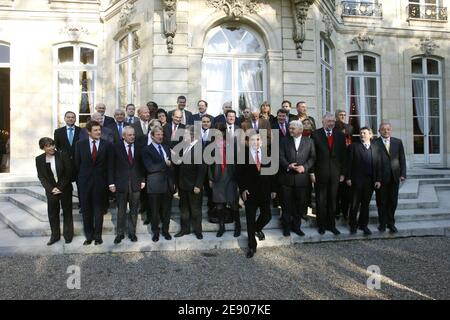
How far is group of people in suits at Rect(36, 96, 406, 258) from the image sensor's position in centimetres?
491

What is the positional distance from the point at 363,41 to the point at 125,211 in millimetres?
10356

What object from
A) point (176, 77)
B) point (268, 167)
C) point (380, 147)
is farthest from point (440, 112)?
point (268, 167)

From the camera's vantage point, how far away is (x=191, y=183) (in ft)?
17.1

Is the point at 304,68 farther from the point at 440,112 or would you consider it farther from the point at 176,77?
the point at 440,112

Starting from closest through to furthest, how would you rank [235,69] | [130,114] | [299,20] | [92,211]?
[92,211] < [130,114] < [299,20] < [235,69]

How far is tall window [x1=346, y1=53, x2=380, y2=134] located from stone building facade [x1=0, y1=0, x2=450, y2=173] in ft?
0.12

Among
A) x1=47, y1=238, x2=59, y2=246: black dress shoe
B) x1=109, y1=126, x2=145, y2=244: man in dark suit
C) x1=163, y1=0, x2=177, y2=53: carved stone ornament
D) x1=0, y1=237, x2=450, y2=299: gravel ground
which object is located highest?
x1=163, y1=0, x2=177, y2=53: carved stone ornament

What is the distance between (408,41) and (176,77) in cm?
893

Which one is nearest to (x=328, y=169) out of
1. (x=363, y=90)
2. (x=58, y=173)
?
(x=58, y=173)

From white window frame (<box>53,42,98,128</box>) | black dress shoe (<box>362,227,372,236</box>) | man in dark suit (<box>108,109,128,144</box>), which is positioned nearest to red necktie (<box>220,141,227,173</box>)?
man in dark suit (<box>108,109,128,144</box>)

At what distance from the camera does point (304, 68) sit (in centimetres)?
898

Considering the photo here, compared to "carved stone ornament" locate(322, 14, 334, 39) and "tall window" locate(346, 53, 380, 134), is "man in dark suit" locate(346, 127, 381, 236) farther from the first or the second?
"tall window" locate(346, 53, 380, 134)

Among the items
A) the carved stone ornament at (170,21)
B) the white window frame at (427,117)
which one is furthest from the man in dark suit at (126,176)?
the white window frame at (427,117)

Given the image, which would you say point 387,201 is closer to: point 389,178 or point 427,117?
point 389,178
